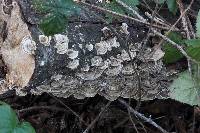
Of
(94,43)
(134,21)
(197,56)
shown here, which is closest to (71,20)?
(94,43)

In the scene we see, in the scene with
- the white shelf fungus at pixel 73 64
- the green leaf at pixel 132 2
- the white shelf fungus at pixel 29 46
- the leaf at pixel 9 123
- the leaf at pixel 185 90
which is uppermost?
the green leaf at pixel 132 2

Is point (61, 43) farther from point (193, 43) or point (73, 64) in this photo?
point (193, 43)

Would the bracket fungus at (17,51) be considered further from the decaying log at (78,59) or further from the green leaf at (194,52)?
the green leaf at (194,52)

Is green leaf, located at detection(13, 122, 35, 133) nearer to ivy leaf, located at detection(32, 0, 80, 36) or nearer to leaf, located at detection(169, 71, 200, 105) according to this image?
ivy leaf, located at detection(32, 0, 80, 36)

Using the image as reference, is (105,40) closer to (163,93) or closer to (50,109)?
(163,93)

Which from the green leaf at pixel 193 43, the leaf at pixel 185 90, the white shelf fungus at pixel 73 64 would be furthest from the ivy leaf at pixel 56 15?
the leaf at pixel 185 90

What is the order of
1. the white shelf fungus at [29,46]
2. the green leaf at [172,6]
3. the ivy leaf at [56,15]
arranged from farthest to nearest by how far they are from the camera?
the green leaf at [172,6] → the white shelf fungus at [29,46] → the ivy leaf at [56,15]

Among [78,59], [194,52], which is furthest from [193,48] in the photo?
[78,59]
